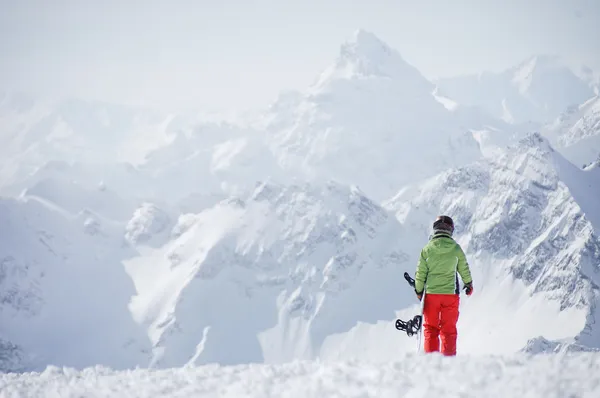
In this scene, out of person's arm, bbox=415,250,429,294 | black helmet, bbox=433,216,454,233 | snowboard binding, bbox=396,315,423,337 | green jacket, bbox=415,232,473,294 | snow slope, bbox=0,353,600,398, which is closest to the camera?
snow slope, bbox=0,353,600,398

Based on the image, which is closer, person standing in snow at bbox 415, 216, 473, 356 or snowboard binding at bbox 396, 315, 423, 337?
person standing in snow at bbox 415, 216, 473, 356

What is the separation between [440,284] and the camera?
12.2 metres

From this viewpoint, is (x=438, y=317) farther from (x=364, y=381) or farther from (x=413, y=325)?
(x=364, y=381)

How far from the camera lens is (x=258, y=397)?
834cm

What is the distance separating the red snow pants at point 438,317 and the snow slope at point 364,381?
2251mm

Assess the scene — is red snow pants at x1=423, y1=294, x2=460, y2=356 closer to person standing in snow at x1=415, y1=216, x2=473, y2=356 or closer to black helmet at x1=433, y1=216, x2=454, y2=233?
person standing in snow at x1=415, y1=216, x2=473, y2=356

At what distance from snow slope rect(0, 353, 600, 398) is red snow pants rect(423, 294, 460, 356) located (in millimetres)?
2251

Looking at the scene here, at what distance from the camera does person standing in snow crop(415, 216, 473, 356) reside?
472 inches

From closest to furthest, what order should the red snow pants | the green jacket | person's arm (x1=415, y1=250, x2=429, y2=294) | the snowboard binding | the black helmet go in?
the red snow pants, the green jacket, person's arm (x1=415, y1=250, x2=429, y2=294), the black helmet, the snowboard binding

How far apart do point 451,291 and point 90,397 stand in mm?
8117

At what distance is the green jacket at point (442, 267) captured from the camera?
1214cm

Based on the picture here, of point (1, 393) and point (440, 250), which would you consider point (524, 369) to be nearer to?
point (440, 250)

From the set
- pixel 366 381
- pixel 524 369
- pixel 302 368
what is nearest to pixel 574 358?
pixel 524 369

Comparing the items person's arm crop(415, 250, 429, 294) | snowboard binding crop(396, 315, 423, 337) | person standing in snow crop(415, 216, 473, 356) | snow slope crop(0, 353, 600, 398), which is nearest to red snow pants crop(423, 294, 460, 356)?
person standing in snow crop(415, 216, 473, 356)
